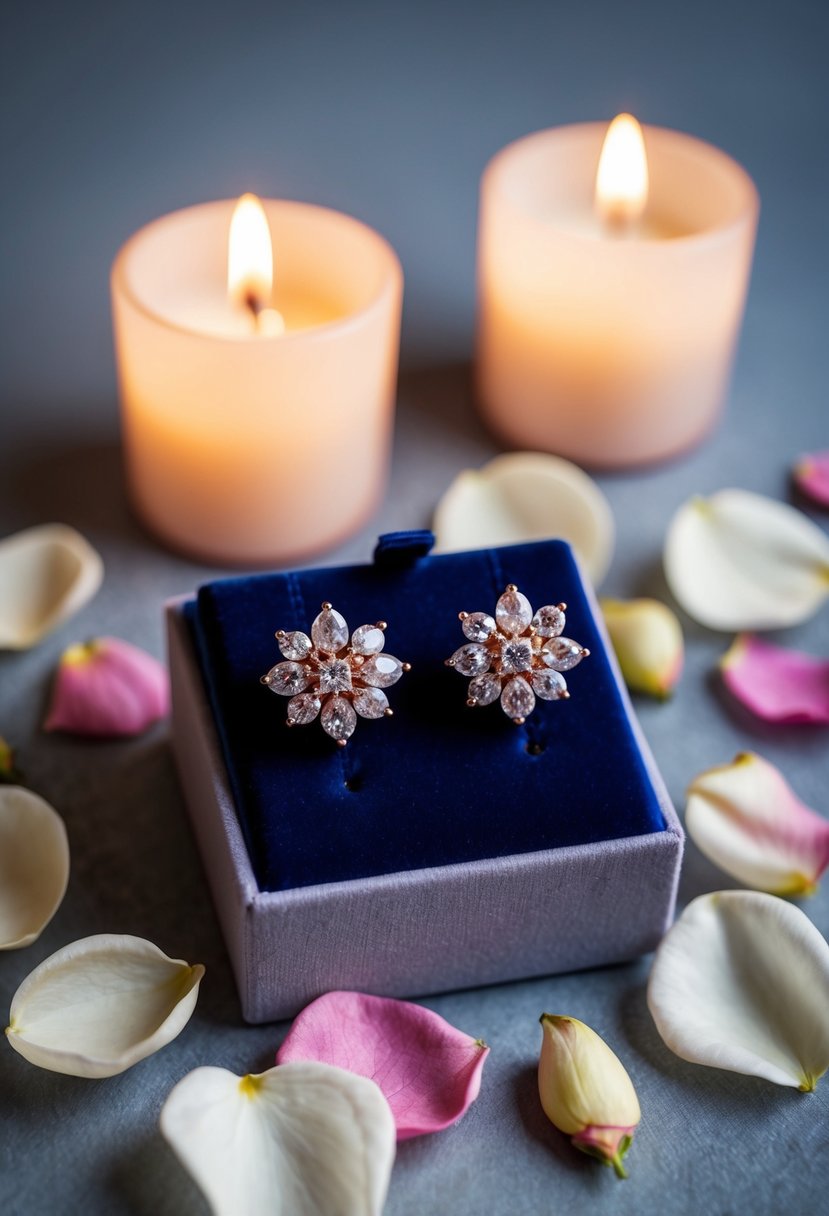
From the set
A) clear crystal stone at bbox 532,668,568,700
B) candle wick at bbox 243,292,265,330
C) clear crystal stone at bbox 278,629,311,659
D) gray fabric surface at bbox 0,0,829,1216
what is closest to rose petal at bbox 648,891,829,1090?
gray fabric surface at bbox 0,0,829,1216

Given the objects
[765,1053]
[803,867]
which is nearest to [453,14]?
[803,867]

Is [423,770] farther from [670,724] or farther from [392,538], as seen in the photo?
[670,724]

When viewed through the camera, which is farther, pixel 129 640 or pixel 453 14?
pixel 453 14

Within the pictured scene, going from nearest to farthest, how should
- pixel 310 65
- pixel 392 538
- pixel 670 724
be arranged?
pixel 392 538 < pixel 670 724 < pixel 310 65

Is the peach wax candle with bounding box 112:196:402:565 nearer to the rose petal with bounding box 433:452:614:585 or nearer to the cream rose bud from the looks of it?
the rose petal with bounding box 433:452:614:585

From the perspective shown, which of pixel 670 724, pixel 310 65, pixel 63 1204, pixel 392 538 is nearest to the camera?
pixel 63 1204

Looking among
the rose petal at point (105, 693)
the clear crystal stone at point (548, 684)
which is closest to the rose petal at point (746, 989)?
the clear crystal stone at point (548, 684)

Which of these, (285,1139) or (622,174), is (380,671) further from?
(622,174)
